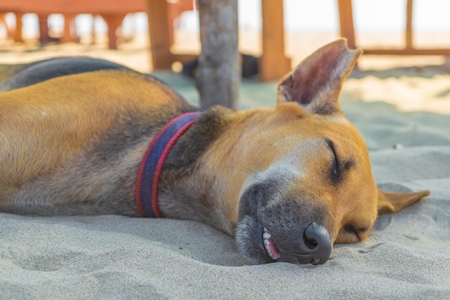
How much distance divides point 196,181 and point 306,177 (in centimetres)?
78

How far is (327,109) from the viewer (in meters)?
3.37

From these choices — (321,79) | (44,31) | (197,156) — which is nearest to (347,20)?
(321,79)

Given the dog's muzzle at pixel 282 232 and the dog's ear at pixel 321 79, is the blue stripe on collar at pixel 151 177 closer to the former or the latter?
the dog's muzzle at pixel 282 232

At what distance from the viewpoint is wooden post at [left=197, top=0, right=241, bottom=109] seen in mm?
5148

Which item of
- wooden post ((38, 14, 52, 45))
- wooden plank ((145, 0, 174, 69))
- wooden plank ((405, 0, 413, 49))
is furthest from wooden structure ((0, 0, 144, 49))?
wooden plank ((405, 0, 413, 49))

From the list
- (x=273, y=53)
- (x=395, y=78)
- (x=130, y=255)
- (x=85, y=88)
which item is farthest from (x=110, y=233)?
(x=395, y=78)

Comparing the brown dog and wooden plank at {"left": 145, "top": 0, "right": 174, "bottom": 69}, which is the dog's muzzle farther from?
wooden plank at {"left": 145, "top": 0, "right": 174, "bottom": 69}

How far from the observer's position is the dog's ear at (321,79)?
11.0 feet

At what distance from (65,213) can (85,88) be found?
0.78m

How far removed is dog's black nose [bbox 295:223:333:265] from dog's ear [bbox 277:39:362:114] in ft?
3.46

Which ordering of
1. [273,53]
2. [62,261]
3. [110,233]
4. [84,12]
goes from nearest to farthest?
[62,261] → [110,233] → [273,53] → [84,12]

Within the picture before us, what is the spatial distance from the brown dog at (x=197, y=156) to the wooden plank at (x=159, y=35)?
620 cm

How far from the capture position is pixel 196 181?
3.29 meters

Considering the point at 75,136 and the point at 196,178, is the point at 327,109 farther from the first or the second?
the point at 75,136
